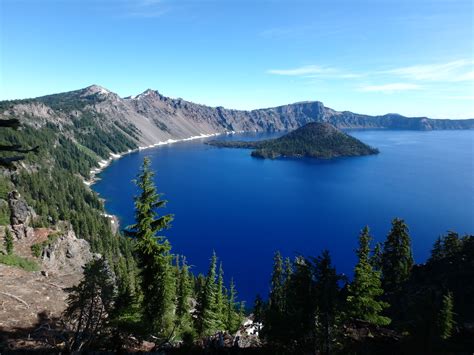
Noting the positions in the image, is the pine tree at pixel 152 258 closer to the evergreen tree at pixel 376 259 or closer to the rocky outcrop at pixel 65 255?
the rocky outcrop at pixel 65 255

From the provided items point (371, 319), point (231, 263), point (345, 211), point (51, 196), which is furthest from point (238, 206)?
point (371, 319)

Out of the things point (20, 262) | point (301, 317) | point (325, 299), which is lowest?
point (20, 262)

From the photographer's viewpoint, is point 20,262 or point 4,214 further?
point 4,214

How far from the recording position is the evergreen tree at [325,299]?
→ 2194 centimetres

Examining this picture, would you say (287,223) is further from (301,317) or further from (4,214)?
(301,317)

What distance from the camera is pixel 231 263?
115m

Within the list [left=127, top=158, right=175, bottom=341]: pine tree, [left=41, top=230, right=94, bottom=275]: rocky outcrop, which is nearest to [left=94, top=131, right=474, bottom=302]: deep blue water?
[left=41, top=230, right=94, bottom=275]: rocky outcrop

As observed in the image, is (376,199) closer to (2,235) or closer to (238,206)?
(238,206)

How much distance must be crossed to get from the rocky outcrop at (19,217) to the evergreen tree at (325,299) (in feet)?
243

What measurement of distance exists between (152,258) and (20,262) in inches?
1729

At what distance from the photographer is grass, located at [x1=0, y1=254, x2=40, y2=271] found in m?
57.0

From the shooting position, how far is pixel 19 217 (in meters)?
83.8

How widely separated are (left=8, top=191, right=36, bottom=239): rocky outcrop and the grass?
1455cm

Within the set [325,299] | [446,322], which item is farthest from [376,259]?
[325,299]
